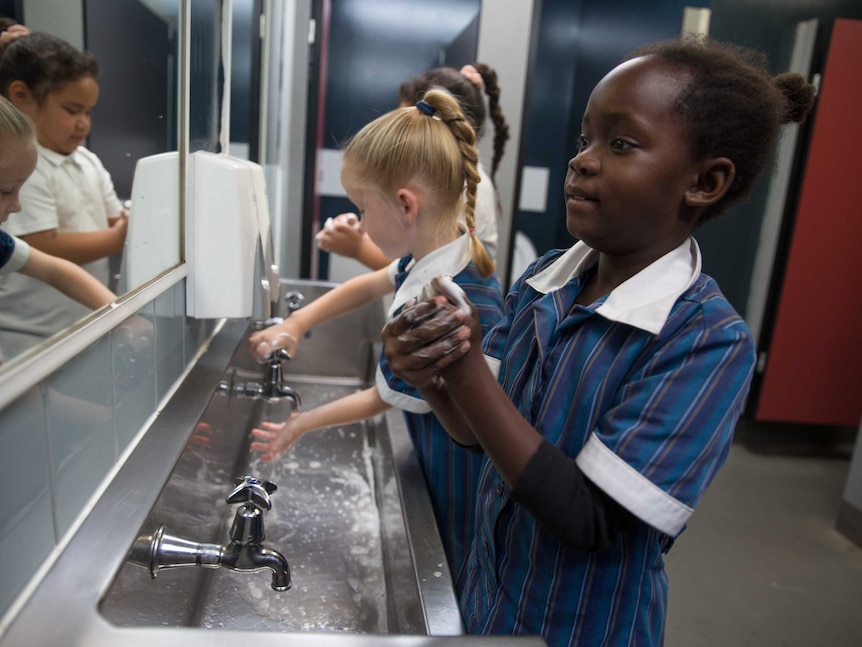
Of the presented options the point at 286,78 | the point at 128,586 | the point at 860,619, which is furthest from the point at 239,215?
the point at 860,619

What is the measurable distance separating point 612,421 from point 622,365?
0.06 meters

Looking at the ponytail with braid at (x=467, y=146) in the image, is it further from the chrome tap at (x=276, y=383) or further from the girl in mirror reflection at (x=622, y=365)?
the chrome tap at (x=276, y=383)

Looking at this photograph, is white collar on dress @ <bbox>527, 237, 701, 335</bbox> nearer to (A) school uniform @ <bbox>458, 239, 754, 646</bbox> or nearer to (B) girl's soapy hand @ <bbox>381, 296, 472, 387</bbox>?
(A) school uniform @ <bbox>458, 239, 754, 646</bbox>

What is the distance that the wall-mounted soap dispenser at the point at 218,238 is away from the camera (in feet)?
3.13

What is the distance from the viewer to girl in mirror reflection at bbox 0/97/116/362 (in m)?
0.54

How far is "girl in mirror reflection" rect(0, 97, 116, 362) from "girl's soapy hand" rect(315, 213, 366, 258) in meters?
0.87

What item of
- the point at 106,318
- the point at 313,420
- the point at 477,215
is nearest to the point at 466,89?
the point at 477,215

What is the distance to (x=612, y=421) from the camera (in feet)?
1.85

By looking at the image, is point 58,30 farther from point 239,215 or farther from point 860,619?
point 860,619

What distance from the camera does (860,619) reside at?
196 centimetres

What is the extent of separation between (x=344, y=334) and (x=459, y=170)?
821 millimetres

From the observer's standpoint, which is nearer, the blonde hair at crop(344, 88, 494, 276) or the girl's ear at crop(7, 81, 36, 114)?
the girl's ear at crop(7, 81, 36, 114)

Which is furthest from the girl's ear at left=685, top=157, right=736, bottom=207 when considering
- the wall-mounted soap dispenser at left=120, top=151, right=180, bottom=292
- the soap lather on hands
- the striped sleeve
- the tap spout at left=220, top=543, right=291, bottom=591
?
the wall-mounted soap dispenser at left=120, top=151, right=180, bottom=292

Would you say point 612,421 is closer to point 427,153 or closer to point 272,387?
point 427,153
